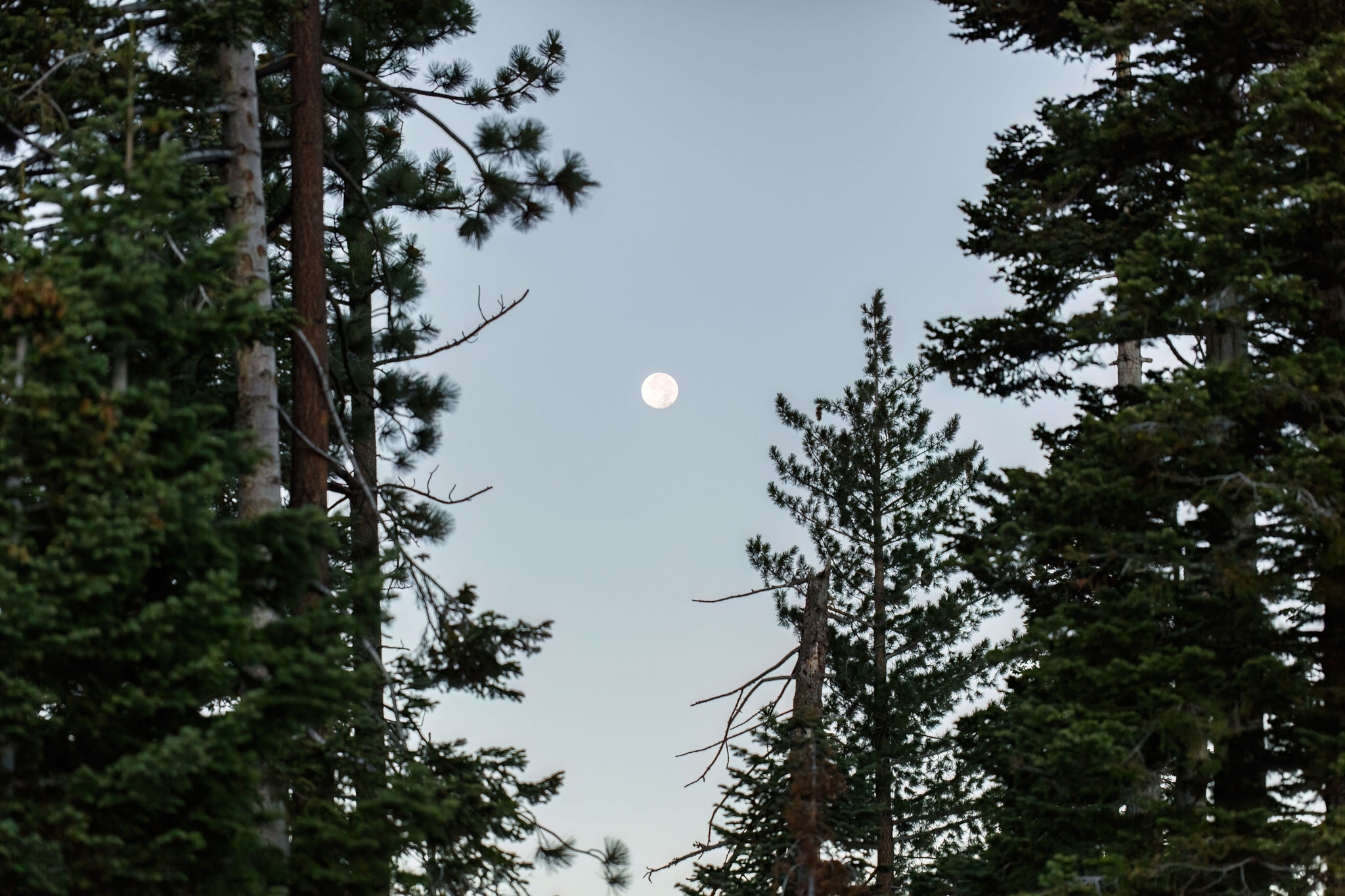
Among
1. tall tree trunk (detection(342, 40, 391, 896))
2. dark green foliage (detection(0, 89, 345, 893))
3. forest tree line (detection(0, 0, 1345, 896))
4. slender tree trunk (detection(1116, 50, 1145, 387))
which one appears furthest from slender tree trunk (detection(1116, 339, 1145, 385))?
dark green foliage (detection(0, 89, 345, 893))

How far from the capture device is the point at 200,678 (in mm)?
7121

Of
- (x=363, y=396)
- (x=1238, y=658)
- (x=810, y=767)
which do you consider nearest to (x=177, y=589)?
(x=363, y=396)

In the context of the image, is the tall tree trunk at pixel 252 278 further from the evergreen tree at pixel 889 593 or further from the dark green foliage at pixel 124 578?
the evergreen tree at pixel 889 593

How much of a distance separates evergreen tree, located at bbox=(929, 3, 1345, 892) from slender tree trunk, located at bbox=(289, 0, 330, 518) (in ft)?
17.3

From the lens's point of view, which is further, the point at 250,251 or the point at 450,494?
the point at 450,494

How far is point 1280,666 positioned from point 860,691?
1003 centimetres

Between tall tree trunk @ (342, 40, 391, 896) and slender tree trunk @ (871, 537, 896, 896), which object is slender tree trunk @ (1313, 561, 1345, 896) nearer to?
tall tree trunk @ (342, 40, 391, 896)

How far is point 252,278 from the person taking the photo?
838 centimetres

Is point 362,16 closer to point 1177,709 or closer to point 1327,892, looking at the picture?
point 1177,709

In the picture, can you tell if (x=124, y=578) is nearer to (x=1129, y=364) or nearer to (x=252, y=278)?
(x=252, y=278)

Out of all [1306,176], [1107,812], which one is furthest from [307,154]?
[1107,812]

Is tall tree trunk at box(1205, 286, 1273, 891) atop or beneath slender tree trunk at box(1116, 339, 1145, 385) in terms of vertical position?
beneath

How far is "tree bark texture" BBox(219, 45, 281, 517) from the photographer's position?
8.91 m

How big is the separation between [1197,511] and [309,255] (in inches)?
306
